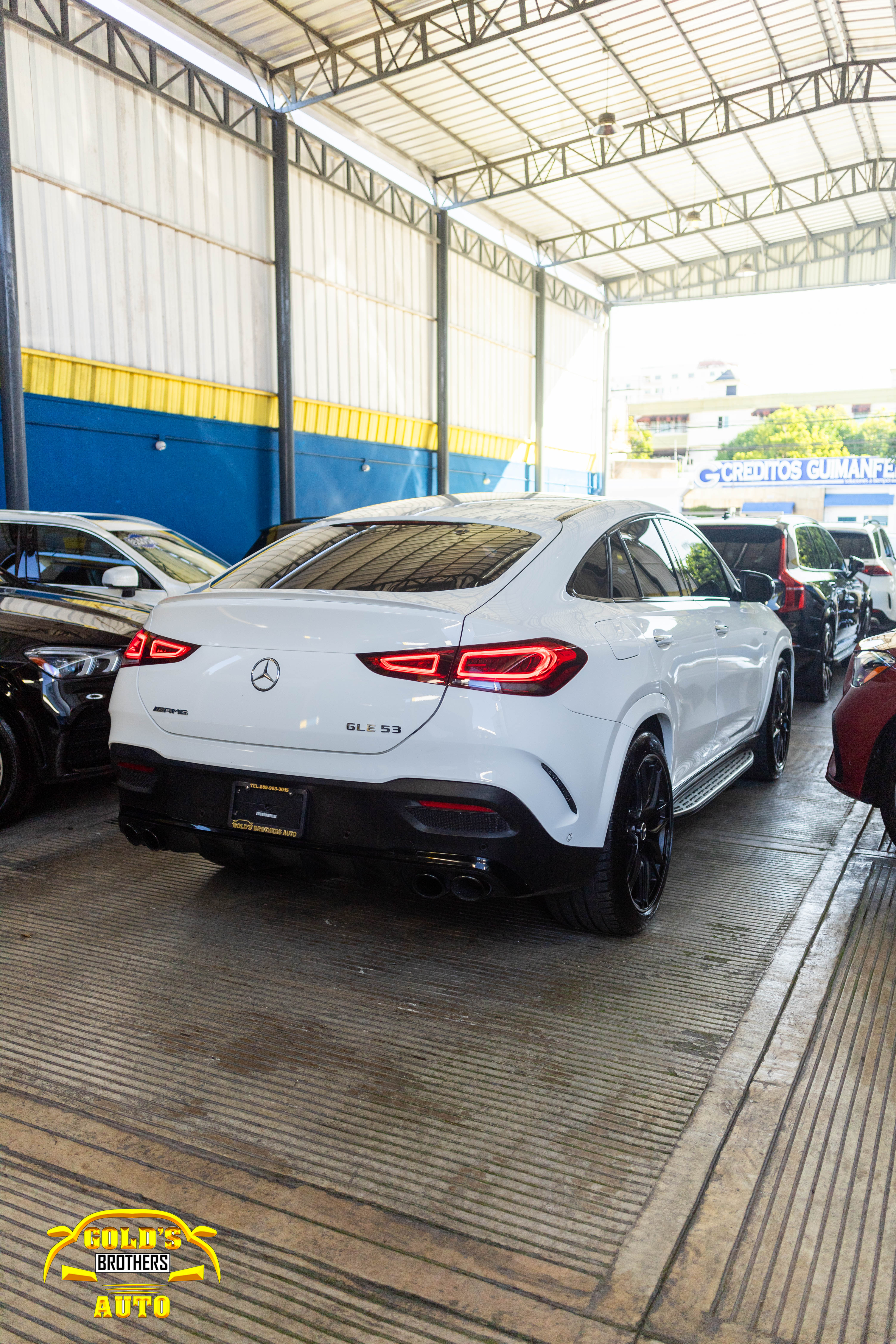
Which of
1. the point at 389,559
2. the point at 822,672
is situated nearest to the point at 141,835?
the point at 389,559

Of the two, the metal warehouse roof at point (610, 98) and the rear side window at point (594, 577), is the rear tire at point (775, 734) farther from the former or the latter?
the metal warehouse roof at point (610, 98)

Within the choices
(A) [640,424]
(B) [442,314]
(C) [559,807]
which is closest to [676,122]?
(B) [442,314]

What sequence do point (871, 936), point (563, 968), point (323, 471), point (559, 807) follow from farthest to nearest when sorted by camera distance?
1. point (323, 471)
2. point (871, 936)
3. point (563, 968)
4. point (559, 807)

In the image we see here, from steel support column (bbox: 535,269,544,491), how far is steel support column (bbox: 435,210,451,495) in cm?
458

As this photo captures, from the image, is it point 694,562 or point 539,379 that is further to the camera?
point 539,379

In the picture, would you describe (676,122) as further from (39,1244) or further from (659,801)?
(39,1244)

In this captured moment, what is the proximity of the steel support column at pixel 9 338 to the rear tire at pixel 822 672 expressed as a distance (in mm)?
8728

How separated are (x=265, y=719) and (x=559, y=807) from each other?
0.98 m

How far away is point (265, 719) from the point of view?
321cm

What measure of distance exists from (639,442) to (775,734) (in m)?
83.8

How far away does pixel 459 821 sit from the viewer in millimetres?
3070

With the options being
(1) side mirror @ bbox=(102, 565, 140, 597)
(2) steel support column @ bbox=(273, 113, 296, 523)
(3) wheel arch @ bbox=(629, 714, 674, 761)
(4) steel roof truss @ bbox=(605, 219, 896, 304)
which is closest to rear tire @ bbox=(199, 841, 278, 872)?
(3) wheel arch @ bbox=(629, 714, 674, 761)

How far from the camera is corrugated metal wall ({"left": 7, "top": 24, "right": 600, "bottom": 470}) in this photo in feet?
39.3

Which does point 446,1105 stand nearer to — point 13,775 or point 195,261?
point 13,775
